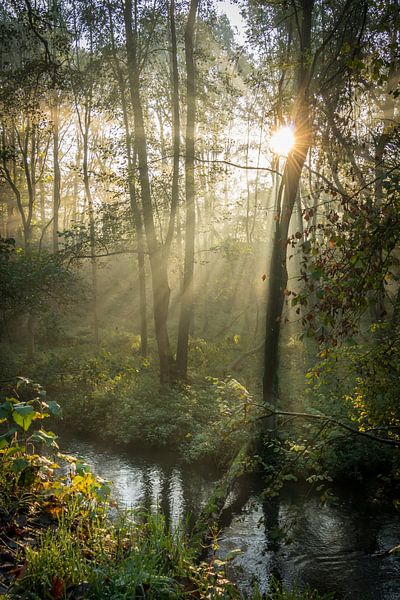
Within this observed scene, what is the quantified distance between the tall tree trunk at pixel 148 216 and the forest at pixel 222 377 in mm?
76

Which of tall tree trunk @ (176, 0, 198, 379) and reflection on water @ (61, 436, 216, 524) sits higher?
tall tree trunk @ (176, 0, 198, 379)

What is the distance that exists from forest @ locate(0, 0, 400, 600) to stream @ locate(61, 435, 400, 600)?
1.6 inches

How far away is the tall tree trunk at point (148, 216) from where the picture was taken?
15180 mm

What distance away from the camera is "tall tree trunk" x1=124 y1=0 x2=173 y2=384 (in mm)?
15180

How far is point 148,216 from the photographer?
611 inches

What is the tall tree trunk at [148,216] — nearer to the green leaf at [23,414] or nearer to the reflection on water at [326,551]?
the reflection on water at [326,551]

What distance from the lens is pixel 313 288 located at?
321cm

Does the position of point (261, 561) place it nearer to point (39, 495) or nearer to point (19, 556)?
point (39, 495)

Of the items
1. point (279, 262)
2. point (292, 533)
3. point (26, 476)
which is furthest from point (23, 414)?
point (279, 262)

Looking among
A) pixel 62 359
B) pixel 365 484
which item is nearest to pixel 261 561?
pixel 365 484

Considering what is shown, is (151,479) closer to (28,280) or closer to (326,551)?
(326,551)

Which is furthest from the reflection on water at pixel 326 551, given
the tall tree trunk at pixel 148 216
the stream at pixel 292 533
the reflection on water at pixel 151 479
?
the tall tree trunk at pixel 148 216

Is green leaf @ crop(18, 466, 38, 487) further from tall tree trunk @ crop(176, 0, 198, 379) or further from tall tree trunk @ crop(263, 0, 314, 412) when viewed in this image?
tall tree trunk @ crop(176, 0, 198, 379)

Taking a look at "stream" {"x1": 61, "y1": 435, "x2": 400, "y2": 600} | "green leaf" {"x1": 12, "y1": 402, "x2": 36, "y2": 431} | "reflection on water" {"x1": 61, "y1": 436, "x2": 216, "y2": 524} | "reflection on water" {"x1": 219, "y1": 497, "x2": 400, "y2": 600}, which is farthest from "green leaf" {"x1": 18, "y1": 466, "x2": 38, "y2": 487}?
"reflection on water" {"x1": 61, "y1": 436, "x2": 216, "y2": 524}
